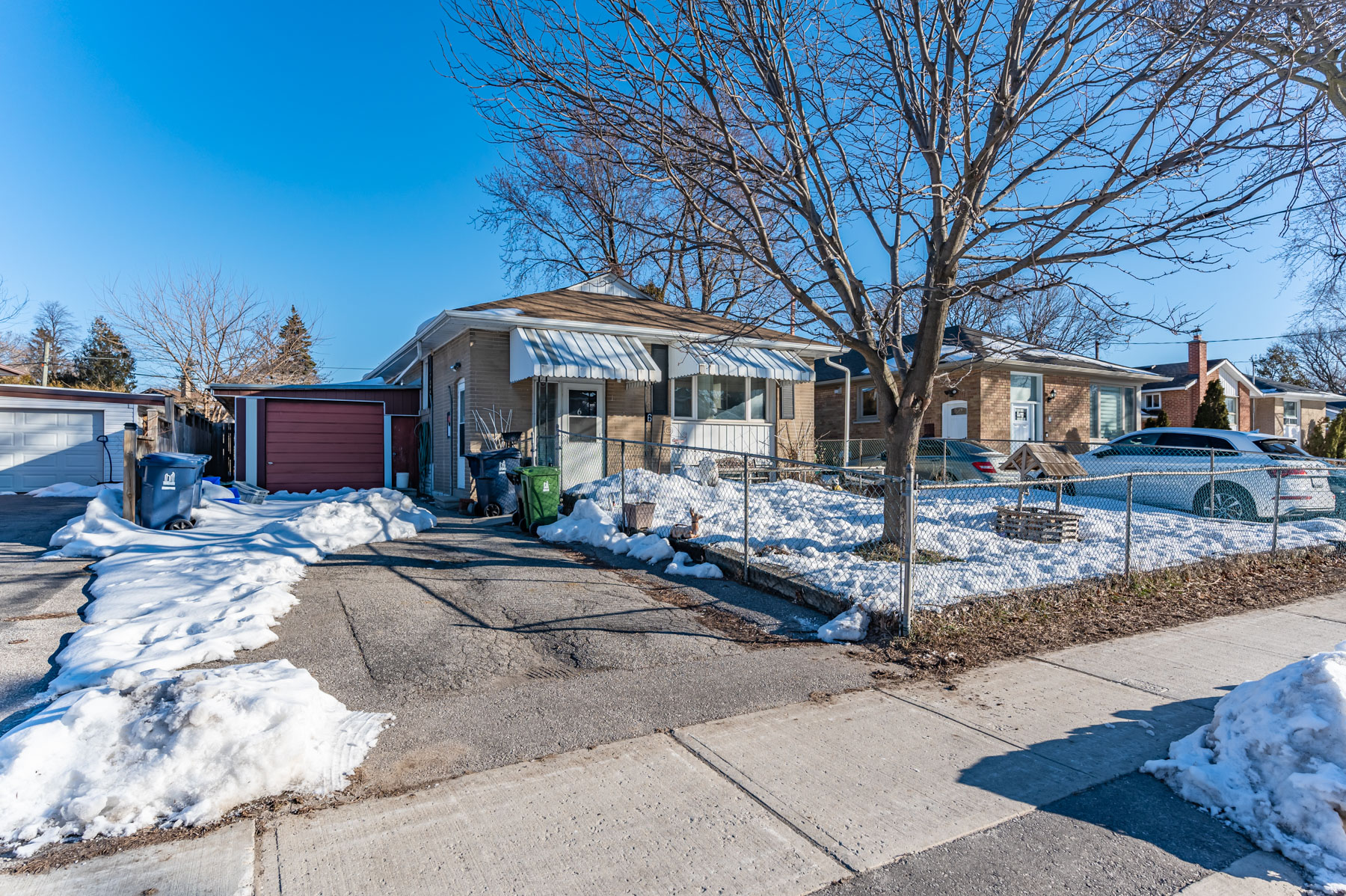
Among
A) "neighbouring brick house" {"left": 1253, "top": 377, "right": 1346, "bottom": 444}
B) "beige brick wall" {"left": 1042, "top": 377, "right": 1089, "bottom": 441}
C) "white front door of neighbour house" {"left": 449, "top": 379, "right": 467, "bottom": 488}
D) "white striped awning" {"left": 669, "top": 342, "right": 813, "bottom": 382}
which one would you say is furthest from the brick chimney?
"white front door of neighbour house" {"left": 449, "top": 379, "right": 467, "bottom": 488}

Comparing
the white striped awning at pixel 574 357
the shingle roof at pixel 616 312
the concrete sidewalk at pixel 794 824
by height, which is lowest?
the concrete sidewalk at pixel 794 824

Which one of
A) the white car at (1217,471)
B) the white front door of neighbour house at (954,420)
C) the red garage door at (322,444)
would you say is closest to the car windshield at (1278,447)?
the white car at (1217,471)

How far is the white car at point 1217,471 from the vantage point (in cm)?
976

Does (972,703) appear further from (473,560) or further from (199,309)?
(199,309)

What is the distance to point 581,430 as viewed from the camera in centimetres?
1362

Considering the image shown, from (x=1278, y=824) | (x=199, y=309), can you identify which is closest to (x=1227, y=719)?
(x=1278, y=824)

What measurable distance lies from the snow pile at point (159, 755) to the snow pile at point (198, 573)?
2.76 ft

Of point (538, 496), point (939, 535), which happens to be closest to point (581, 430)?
point (538, 496)

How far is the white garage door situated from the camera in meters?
16.7

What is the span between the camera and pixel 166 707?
3.20 metres

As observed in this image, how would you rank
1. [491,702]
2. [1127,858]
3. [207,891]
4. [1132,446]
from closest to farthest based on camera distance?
[207,891]
[1127,858]
[491,702]
[1132,446]

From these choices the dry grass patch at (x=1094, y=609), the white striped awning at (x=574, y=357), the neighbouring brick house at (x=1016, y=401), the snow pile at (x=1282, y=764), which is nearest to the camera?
the snow pile at (x=1282, y=764)

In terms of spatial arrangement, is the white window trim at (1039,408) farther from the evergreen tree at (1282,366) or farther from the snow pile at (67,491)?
the evergreen tree at (1282,366)

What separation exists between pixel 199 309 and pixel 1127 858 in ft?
104
